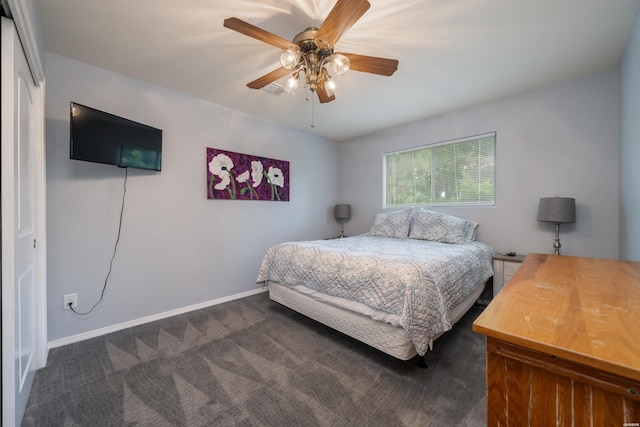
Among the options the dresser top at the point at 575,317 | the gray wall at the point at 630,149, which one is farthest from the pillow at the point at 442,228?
the dresser top at the point at 575,317

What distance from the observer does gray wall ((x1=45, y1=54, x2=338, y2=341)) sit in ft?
6.95

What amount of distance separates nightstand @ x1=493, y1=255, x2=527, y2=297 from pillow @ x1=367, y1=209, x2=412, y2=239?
3.47 ft

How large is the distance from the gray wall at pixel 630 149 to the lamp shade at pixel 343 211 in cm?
306

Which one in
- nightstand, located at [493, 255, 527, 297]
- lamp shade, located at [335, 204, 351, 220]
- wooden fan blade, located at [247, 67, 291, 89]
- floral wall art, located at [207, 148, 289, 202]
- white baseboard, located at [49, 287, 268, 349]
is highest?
wooden fan blade, located at [247, 67, 291, 89]

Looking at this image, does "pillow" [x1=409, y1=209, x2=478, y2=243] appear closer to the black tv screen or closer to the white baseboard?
the white baseboard

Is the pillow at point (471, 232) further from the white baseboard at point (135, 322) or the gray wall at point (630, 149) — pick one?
the white baseboard at point (135, 322)

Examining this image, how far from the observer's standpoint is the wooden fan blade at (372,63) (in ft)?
5.43

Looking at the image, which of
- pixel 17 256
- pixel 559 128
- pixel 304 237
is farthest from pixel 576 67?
pixel 17 256

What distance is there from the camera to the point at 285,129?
3.79 meters

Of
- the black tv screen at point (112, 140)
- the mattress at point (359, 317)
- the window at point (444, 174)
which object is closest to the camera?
the mattress at point (359, 317)

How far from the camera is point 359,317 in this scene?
192cm

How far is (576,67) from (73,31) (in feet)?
13.9

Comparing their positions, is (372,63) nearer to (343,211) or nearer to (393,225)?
(393,225)

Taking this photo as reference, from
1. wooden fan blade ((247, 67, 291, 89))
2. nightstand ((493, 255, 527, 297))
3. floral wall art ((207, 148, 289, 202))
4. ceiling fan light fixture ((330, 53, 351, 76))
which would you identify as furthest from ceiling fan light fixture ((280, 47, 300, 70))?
nightstand ((493, 255, 527, 297))
